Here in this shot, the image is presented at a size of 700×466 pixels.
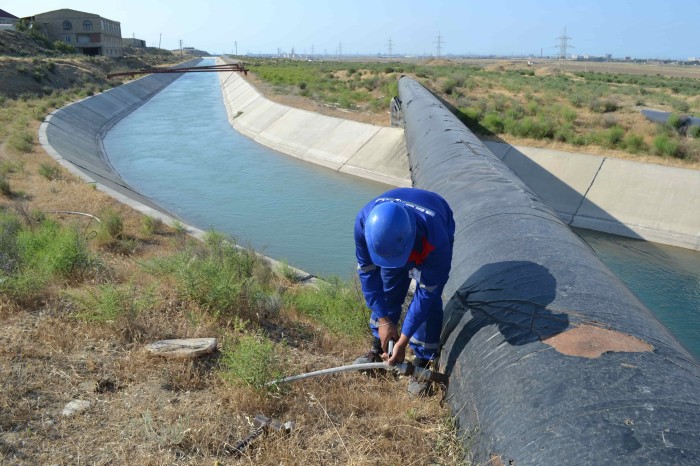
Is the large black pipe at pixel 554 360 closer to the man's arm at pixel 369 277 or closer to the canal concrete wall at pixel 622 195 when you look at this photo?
the man's arm at pixel 369 277

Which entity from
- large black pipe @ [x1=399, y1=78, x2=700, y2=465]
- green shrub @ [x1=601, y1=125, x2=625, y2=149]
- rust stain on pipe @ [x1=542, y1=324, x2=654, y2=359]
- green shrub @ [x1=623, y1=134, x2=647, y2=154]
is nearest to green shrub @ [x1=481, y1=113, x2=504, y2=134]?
green shrub @ [x1=601, y1=125, x2=625, y2=149]

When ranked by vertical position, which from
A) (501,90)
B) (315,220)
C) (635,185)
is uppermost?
(501,90)

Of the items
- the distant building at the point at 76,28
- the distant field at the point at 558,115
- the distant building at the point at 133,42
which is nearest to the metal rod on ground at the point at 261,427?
the distant field at the point at 558,115

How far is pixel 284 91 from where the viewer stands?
1524 inches

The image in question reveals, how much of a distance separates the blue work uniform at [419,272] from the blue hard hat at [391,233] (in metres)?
0.20

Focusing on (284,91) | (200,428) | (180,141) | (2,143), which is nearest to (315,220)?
(2,143)

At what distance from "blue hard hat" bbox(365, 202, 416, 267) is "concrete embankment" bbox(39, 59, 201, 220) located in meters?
8.96

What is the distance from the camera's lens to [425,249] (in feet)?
12.5

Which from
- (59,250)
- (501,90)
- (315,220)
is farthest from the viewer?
(501,90)

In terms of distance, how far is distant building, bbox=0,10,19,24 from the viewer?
7450cm

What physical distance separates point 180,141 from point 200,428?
25.5m

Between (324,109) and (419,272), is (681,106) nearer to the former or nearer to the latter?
(324,109)

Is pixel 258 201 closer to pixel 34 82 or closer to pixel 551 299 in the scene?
pixel 551 299

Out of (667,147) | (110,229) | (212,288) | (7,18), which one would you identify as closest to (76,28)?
(7,18)
